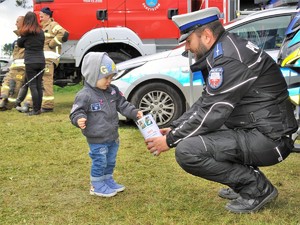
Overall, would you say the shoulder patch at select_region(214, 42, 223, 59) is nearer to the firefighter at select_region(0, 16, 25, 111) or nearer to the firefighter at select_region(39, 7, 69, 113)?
the firefighter at select_region(39, 7, 69, 113)

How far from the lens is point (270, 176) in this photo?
14.8 feet

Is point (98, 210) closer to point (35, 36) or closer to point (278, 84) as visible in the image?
point (278, 84)

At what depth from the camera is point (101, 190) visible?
406 centimetres

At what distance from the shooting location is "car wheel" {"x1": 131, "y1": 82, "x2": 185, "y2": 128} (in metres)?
6.86

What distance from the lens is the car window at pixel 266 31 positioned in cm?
648

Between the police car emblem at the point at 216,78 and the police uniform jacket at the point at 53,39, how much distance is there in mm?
6204

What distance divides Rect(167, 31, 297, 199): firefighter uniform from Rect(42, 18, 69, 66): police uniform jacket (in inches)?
235

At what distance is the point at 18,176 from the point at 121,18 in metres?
5.48

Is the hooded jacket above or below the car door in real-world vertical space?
below

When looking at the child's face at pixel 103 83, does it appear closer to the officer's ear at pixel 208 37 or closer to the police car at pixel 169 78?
the officer's ear at pixel 208 37

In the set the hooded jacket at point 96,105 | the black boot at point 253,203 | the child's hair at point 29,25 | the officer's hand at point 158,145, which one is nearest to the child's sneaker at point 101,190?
the hooded jacket at point 96,105

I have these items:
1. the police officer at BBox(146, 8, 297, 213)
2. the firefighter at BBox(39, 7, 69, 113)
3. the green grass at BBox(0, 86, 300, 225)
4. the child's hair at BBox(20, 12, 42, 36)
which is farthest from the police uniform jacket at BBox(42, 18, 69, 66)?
the police officer at BBox(146, 8, 297, 213)

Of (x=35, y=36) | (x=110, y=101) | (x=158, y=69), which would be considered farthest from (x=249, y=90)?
(x=35, y=36)

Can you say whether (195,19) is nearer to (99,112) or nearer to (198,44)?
(198,44)
